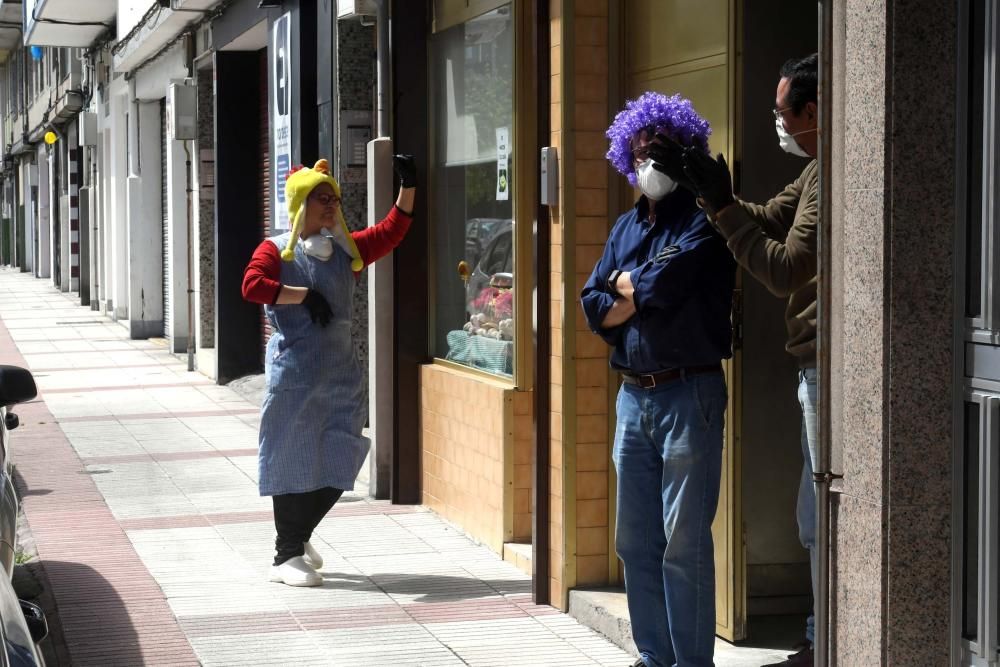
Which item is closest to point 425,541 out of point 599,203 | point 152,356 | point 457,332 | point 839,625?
point 457,332

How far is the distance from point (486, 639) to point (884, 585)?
2562 mm

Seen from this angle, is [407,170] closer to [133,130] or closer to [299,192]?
Result: [299,192]

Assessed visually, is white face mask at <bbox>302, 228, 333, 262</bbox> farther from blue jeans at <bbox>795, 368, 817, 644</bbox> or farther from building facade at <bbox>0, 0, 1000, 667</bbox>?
blue jeans at <bbox>795, 368, 817, 644</bbox>

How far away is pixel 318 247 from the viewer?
271 inches

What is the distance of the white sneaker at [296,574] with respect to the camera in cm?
691

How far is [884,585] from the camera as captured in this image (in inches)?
146

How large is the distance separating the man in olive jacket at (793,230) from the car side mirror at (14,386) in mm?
2342

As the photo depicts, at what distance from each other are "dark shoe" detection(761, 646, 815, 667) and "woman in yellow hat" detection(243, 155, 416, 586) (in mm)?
2576

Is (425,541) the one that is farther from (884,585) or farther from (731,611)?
(884,585)

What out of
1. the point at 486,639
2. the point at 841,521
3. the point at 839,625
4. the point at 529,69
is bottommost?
the point at 486,639

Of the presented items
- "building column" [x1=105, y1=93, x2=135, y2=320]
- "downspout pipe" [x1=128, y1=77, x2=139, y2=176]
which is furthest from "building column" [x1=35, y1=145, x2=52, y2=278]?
"downspout pipe" [x1=128, y1=77, x2=139, y2=176]

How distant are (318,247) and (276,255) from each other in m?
0.19

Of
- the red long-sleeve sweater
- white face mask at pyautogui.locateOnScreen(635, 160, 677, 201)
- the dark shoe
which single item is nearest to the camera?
white face mask at pyautogui.locateOnScreen(635, 160, 677, 201)

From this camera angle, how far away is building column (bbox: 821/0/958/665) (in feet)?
11.9
